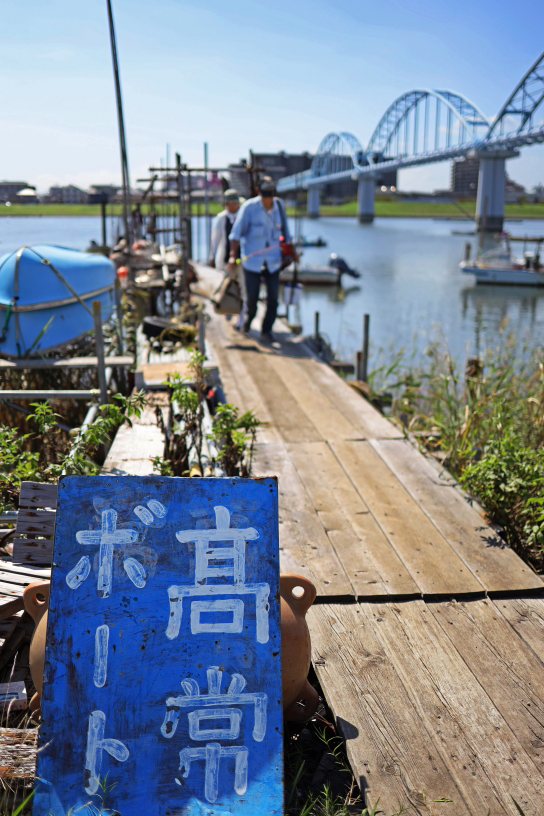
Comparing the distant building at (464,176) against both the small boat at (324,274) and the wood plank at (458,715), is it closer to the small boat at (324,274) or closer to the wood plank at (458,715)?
the small boat at (324,274)

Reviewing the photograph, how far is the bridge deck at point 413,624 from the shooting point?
7.56 feet

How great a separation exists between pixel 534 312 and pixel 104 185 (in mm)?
17455

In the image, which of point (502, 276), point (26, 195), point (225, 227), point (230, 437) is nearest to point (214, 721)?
point (230, 437)

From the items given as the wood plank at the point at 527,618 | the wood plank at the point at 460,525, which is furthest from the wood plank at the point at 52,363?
the wood plank at the point at 527,618

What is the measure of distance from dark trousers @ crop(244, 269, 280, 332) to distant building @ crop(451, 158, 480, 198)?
6698 centimetres

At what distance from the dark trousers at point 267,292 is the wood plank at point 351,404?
106cm

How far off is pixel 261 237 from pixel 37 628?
6.63 meters

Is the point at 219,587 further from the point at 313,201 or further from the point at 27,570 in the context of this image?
the point at 313,201

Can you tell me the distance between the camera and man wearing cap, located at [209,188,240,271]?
9.40 m

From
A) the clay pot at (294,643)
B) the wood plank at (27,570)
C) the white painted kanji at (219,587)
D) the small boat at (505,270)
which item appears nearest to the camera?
the white painted kanji at (219,587)

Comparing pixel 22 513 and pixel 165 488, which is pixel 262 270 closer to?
pixel 22 513

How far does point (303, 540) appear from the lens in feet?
12.8

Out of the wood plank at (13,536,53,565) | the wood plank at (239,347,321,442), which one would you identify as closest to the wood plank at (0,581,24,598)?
the wood plank at (13,536,53,565)

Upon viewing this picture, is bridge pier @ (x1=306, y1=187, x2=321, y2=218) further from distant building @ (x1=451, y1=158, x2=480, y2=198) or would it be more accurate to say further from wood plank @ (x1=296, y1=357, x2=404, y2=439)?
wood plank @ (x1=296, y1=357, x2=404, y2=439)
